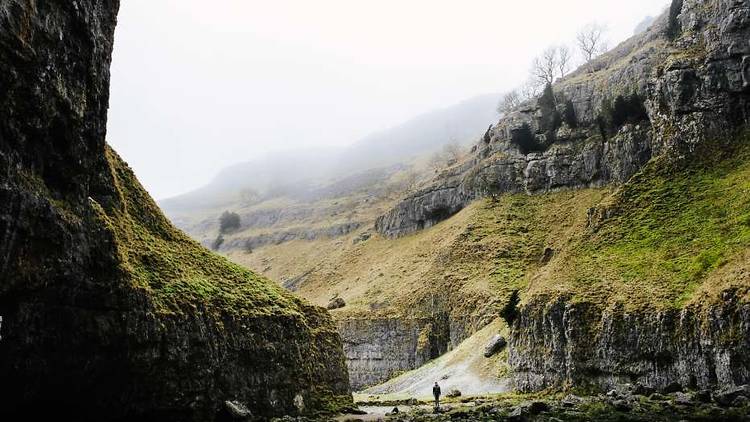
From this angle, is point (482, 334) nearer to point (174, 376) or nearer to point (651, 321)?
point (651, 321)

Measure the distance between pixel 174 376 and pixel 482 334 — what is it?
41405 millimetres

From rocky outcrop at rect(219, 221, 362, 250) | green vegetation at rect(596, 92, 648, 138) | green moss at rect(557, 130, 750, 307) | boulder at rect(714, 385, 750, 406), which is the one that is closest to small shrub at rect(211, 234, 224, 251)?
rocky outcrop at rect(219, 221, 362, 250)

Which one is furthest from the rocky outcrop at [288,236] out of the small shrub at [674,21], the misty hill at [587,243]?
the small shrub at [674,21]

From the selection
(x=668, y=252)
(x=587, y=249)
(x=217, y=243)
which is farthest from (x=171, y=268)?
(x=217, y=243)

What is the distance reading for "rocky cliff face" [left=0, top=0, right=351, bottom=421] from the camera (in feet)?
56.8

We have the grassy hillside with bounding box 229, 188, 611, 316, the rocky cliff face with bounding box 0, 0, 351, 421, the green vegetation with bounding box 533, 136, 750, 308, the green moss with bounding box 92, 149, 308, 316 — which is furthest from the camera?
the grassy hillside with bounding box 229, 188, 611, 316

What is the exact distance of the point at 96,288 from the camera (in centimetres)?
2247

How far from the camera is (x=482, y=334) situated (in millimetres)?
61562

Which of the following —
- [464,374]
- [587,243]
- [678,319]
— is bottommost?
[464,374]

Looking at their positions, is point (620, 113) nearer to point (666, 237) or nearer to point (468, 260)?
point (468, 260)

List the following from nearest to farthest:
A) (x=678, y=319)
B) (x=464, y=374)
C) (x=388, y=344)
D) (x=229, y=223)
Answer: (x=678, y=319) → (x=464, y=374) → (x=388, y=344) → (x=229, y=223)

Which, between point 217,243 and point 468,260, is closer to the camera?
point 468,260

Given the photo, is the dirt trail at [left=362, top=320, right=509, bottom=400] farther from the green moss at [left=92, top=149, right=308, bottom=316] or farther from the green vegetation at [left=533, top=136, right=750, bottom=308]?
the green moss at [left=92, top=149, right=308, bottom=316]

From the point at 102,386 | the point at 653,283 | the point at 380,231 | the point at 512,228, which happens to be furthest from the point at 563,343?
the point at 380,231
